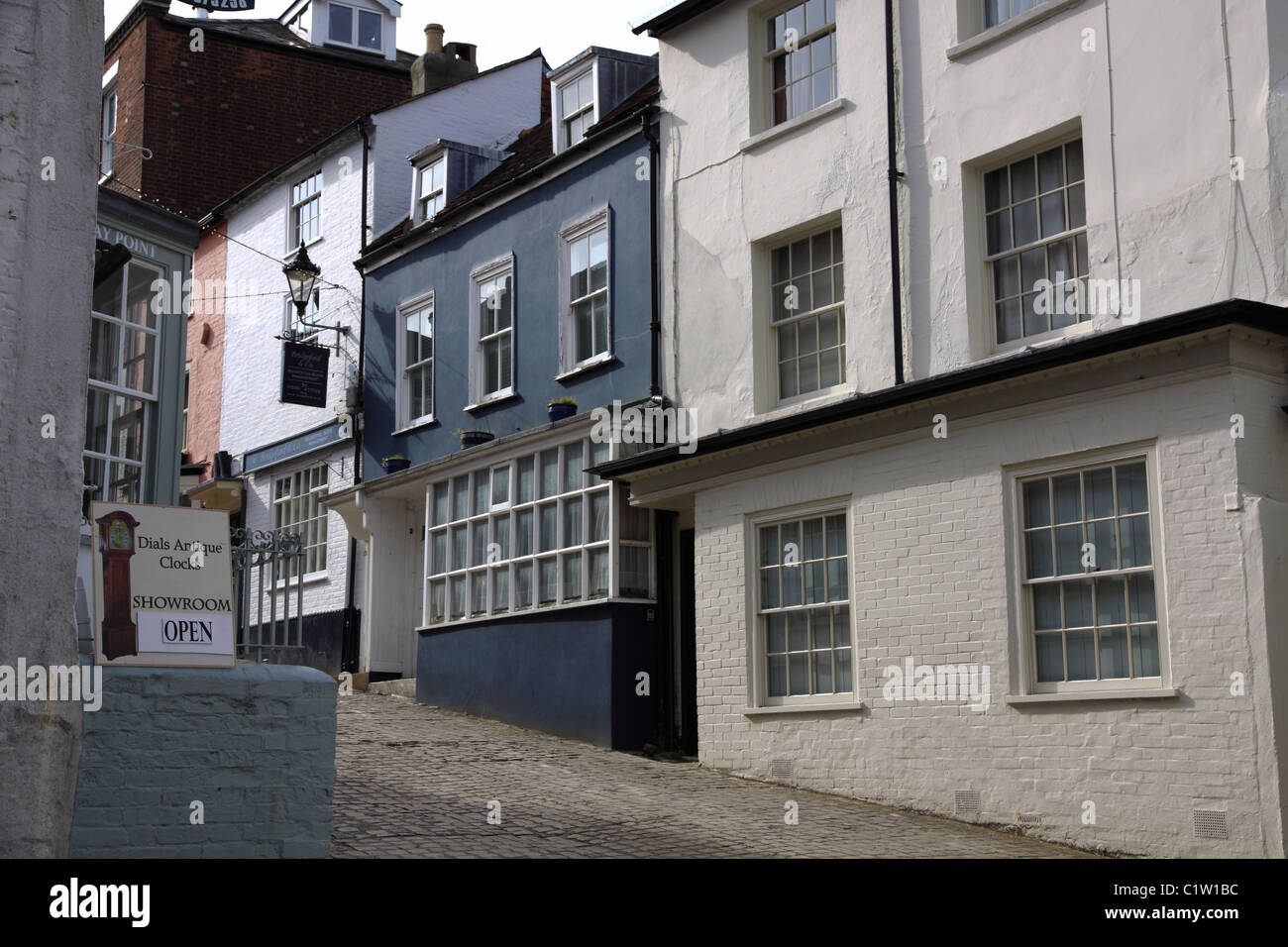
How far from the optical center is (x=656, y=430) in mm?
16172

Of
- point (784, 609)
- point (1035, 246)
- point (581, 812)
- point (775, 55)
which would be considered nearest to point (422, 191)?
point (775, 55)

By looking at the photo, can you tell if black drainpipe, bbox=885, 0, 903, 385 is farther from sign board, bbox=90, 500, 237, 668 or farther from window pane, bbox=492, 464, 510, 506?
sign board, bbox=90, 500, 237, 668

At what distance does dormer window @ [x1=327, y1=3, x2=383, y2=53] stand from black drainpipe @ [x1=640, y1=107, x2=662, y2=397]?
51.8 feet

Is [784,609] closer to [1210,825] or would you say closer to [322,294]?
[1210,825]

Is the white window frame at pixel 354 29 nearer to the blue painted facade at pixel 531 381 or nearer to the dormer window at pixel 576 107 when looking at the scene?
the blue painted facade at pixel 531 381

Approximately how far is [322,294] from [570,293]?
6.75m

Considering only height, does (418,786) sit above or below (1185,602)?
below

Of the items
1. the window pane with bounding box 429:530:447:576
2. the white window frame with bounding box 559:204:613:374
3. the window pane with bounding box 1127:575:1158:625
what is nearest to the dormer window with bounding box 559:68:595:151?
the white window frame with bounding box 559:204:613:374

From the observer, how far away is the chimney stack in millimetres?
25734
